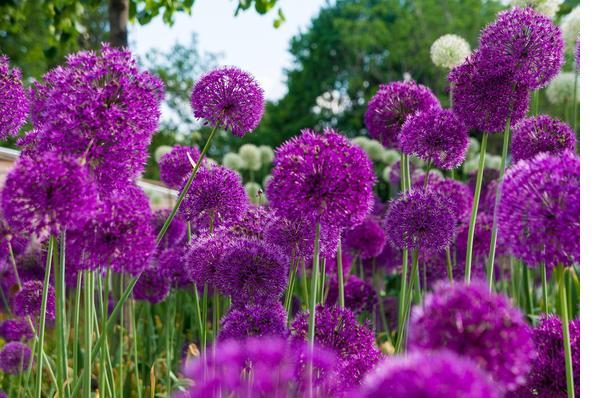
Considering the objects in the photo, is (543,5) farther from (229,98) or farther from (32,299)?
(32,299)

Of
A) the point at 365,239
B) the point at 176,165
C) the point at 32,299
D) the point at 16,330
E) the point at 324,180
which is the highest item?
the point at 176,165

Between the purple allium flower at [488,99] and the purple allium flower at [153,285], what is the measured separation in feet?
5.37

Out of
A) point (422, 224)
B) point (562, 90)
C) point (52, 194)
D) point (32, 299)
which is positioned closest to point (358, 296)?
point (422, 224)

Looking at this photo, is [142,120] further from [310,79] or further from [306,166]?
[310,79]

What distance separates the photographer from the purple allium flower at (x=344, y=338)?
4.72 ft

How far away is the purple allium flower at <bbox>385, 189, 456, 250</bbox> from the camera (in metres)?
1.79

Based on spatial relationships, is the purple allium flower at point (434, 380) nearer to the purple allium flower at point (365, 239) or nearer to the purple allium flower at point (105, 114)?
the purple allium flower at point (105, 114)

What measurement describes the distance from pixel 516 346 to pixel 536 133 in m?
1.23

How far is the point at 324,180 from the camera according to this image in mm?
1312

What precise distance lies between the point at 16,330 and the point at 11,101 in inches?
65.1

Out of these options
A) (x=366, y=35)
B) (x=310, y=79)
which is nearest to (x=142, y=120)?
(x=366, y=35)

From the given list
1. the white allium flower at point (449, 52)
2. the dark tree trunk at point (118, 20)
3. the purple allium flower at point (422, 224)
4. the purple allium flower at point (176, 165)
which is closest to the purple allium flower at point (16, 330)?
the purple allium flower at point (176, 165)

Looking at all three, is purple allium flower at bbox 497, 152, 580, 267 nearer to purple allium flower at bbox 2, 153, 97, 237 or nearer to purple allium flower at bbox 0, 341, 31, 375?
purple allium flower at bbox 2, 153, 97, 237

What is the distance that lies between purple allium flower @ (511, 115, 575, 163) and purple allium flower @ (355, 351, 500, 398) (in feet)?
4.21
